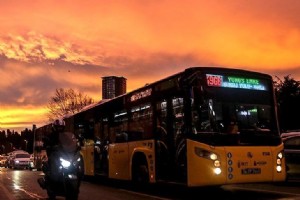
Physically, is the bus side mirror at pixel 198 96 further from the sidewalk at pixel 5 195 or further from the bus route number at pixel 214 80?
the sidewalk at pixel 5 195

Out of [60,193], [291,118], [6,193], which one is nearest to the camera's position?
[60,193]

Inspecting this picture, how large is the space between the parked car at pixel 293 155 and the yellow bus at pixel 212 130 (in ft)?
11.4

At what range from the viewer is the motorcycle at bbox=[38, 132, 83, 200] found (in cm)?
1043

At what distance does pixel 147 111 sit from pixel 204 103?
124 inches

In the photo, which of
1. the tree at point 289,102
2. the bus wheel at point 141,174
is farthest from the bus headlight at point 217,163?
the tree at point 289,102

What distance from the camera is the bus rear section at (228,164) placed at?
11.4m

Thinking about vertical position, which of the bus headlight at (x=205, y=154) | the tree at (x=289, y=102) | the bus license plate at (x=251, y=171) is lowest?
the bus license plate at (x=251, y=171)

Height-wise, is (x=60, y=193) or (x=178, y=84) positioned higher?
(x=178, y=84)

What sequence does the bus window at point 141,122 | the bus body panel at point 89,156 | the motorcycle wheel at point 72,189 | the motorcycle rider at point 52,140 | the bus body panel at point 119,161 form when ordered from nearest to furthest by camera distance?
the motorcycle wheel at point 72,189 < the motorcycle rider at point 52,140 < the bus window at point 141,122 < the bus body panel at point 119,161 < the bus body panel at point 89,156

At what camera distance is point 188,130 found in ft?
39.1

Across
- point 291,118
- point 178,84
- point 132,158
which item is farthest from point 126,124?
point 291,118

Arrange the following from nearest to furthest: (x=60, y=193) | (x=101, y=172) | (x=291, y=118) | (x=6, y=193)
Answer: (x=60, y=193) < (x=6, y=193) < (x=101, y=172) < (x=291, y=118)

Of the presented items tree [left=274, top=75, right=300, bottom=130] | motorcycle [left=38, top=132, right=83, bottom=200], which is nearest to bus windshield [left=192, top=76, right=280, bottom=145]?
motorcycle [left=38, top=132, right=83, bottom=200]

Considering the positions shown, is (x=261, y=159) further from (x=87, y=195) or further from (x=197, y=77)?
(x=87, y=195)
